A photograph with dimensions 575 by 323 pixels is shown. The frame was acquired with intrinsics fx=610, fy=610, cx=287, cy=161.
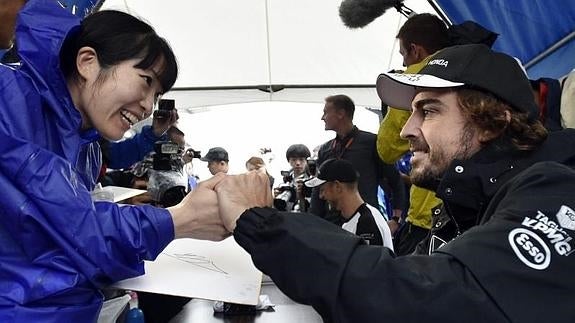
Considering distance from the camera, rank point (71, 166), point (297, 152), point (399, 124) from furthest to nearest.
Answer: point (297, 152), point (399, 124), point (71, 166)

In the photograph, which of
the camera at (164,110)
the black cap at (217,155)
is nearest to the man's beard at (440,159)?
the camera at (164,110)

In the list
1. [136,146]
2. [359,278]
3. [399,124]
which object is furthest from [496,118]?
[136,146]

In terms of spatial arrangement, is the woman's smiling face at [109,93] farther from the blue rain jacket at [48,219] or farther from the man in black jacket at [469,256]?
the man in black jacket at [469,256]

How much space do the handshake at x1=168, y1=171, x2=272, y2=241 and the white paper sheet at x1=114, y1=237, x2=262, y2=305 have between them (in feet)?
0.13

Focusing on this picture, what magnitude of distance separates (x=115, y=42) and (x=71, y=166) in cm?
26

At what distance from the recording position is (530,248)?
744mm

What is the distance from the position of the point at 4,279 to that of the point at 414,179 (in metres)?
0.76

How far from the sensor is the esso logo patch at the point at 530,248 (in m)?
0.73

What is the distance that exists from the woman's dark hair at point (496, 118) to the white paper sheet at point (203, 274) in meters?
0.49

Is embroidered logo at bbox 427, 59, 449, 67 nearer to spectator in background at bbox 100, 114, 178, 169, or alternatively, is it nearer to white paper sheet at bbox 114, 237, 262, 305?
white paper sheet at bbox 114, 237, 262, 305

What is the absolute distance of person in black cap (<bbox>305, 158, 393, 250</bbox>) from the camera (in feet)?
9.18

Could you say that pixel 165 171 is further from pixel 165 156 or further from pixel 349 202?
pixel 349 202

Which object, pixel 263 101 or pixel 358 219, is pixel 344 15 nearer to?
pixel 358 219

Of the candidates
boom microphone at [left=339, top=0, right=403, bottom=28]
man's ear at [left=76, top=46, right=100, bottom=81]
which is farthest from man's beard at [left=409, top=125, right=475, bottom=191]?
boom microphone at [left=339, top=0, right=403, bottom=28]
